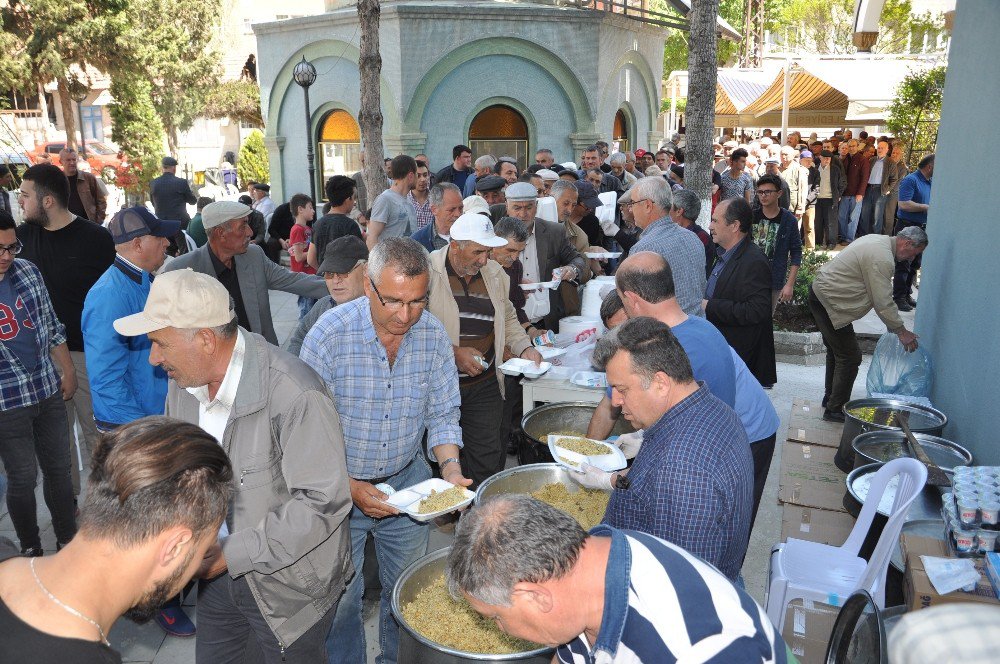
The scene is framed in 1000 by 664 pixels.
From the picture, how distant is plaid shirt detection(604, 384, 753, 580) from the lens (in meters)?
2.33

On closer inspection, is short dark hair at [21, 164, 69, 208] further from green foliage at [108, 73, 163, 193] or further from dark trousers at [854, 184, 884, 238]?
Result: green foliage at [108, 73, 163, 193]

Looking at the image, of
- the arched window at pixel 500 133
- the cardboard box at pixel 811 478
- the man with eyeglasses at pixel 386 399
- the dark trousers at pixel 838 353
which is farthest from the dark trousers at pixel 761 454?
the arched window at pixel 500 133

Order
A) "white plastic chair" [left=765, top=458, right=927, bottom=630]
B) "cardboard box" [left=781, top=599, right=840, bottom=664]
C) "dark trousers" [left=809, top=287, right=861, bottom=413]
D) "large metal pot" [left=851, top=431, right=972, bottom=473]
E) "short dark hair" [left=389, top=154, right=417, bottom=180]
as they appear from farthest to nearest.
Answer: "short dark hair" [left=389, top=154, right=417, bottom=180], "dark trousers" [left=809, top=287, right=861, bottom=413], "large metal pot" [left=851, top=431, right=972, bottom=473], "cardboard box" [left=781, top=599, right=840, bottom=664], "white plastic chair" [left=765, top=458, right=927, bottom=630]

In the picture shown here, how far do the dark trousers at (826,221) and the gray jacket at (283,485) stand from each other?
15.3 m

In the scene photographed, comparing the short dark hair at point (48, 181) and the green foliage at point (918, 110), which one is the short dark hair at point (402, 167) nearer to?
the short dark hair at point (48, 181)

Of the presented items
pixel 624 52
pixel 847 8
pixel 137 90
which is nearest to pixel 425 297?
pixel 624 52

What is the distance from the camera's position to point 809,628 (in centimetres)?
364

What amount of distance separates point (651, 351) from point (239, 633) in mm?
1814

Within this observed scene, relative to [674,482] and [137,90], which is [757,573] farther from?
[137,90]

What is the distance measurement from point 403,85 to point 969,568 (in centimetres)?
1364

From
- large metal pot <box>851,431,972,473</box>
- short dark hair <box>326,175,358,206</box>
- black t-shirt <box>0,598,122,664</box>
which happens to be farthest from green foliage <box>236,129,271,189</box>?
black t-shirt <box>0,598,122,664</box>

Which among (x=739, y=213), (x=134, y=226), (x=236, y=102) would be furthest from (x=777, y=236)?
(x=236, y=102)

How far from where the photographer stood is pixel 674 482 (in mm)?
2344

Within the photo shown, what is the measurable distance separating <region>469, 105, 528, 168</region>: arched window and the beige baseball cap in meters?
14.1
